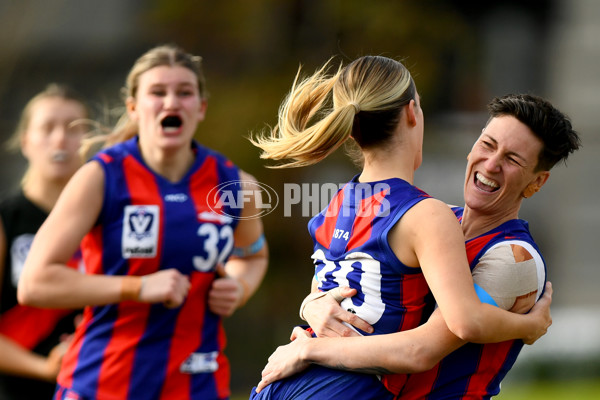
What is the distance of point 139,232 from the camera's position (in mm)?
3523

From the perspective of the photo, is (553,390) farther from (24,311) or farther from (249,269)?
(24,311)

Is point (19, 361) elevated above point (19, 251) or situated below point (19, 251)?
below

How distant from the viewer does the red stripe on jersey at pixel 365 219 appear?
94.1 inches

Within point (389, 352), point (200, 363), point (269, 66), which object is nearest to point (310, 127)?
point (389, 352)

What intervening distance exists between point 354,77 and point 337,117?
177 millimetres

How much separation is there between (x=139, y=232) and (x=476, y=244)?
158 cm

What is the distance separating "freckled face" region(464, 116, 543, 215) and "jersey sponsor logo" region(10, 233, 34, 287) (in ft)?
8.07

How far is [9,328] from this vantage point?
168 inches

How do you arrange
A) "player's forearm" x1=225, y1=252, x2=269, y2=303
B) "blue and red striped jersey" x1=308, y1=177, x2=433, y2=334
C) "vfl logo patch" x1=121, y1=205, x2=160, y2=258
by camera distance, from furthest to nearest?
"player's forearm" x1=225, y1=252, x2=269, y2=303
"vfl logo patch" x1=121, y1=205, x2=160, y2=258
"blue and red striped jersey" x1=308, y1=177, x2=433, y2=334

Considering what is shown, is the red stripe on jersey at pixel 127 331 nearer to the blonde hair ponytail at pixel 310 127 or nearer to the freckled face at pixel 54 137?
the freckled face at pixel 54 137

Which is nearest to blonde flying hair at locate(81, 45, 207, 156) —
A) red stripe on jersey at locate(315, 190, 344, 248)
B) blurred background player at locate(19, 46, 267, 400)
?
blurred background player at locate(19, 46, 267, 400)

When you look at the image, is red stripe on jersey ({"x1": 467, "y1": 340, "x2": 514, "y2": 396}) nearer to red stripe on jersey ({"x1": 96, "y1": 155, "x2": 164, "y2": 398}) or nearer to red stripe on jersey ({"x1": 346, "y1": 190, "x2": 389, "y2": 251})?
red stripe on jersey ({"x1": 346, "y1": 190, "x2": 389, "y2": 251})

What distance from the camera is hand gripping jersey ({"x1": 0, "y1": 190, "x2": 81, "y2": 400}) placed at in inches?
165

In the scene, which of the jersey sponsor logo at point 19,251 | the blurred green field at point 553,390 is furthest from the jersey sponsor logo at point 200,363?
the blurred green field at point 553,390
